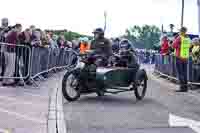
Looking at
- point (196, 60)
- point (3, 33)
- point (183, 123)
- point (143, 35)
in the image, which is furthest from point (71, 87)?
point (143, 35)

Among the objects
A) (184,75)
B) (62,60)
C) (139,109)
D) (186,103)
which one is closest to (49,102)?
(139,109)

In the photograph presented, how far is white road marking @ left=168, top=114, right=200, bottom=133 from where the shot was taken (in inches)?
334

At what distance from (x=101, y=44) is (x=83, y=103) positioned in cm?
192

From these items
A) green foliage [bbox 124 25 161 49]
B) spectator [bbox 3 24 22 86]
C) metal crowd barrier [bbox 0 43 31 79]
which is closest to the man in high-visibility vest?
metal crowd barrier [bbox 0 43 31 79]

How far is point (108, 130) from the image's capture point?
8.16 meters

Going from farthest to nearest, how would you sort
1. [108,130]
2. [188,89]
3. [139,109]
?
[188,89] → [139,109] → [108,130]

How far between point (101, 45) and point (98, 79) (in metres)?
1.09

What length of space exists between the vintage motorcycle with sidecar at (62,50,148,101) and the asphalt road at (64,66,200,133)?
0.25 metres

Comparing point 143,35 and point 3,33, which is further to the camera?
point 143,35

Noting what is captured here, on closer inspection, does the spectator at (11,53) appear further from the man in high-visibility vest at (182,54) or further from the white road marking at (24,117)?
the man in high-visibility vest at (182,54)

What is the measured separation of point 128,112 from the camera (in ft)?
33.5

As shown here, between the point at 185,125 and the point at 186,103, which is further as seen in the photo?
the point at 186,103

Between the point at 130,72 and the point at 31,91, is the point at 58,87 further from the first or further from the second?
the point at 130,72

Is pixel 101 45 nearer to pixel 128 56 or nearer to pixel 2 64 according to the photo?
pixel 128 56
